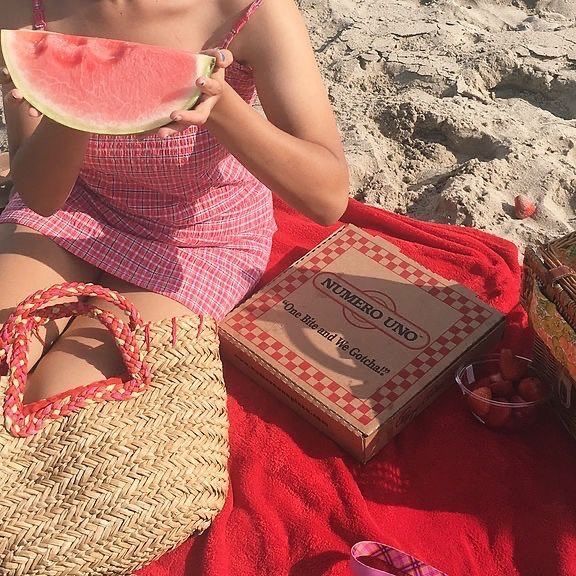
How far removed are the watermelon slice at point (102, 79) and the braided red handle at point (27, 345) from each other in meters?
0.44

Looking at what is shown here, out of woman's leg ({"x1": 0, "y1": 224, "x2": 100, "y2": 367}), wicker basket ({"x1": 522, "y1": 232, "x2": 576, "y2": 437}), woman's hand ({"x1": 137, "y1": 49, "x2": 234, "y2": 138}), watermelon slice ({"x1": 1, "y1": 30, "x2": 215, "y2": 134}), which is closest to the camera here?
woman's hand ({"x1": 137, "y1": 49, "x2": 234, "y2": 138})

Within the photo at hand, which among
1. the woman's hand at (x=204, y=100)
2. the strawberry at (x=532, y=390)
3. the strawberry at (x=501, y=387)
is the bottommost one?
the strawberry at (x=501, y=387)

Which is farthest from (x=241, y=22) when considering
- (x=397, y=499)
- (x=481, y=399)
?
(x=397, y=499)

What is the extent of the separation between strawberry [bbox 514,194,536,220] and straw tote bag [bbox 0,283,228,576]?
1.43 meters

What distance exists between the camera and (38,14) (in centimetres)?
202

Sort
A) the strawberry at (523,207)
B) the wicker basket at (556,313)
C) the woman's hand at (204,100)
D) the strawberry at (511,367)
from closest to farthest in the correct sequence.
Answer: the woman's hand at (204,100)
the wicker basket at (556,313)
the strawberry at (511,367)
the strawberry at (523,207)

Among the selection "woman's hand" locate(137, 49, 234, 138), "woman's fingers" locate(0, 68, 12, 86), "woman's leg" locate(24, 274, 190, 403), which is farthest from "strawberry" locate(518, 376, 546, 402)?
"woman's fingers" locate(0, 68, 12, 86)

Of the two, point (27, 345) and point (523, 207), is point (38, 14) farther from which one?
point (523, 207)

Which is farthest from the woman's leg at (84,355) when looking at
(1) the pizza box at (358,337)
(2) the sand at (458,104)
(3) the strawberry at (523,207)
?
(3) the strawberry at (523,207)

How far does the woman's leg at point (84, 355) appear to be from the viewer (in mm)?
1948

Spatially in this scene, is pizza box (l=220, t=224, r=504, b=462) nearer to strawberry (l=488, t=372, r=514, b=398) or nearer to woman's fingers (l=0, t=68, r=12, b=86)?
strawberry (l=488, t=372, r=514, b=398)

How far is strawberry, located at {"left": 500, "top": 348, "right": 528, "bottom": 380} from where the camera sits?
2.19m

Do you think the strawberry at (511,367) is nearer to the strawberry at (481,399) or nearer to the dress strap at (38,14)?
the strawberry at (481,399)

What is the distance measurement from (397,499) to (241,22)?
1.22 metres
